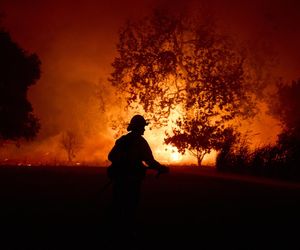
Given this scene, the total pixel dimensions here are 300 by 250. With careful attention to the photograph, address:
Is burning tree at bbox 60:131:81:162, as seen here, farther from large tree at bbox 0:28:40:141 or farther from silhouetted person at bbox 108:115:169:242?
silhouetted person at bbox 108:115:169:242

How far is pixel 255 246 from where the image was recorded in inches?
318

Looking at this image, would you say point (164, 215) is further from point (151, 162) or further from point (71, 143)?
point (71, 143)

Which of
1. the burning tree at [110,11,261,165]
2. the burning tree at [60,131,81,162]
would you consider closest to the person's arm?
the burning tree at [110,11,261,165]

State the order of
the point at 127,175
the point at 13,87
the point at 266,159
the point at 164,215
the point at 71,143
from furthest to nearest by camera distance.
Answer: the point at 71,143, the point at 13,87, the point at 266,159, the point at 164,215, the point at 127,175

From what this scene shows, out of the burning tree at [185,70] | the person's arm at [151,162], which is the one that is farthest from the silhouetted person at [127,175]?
the burning tree at [185,70]

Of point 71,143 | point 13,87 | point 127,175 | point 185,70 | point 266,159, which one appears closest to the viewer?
point 127,175

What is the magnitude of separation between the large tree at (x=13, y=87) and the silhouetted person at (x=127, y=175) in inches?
963

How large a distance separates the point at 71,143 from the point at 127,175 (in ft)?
125

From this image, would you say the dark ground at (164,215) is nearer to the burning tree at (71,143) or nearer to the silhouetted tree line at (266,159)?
the silhouetted tree line at (266,159)

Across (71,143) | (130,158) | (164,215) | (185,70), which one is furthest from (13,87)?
(130,158)

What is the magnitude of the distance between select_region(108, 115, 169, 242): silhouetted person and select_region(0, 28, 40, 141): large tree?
80.3 feet

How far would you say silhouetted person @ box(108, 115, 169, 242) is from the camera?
801cm

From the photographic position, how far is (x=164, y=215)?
35.9 ft

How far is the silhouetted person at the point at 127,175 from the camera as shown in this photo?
801cm
